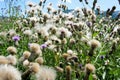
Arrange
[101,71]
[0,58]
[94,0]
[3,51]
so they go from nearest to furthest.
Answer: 1. [0,58]
2. [101,71]
3. [3,51]
4. [94,0]

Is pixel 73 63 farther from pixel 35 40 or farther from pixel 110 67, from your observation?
pixel 35 40

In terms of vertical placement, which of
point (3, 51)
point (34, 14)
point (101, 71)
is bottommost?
point (101, 71)

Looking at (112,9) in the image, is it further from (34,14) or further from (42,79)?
(42,79)

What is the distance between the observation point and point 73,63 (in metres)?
2.33

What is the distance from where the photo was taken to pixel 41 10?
21.1 ft

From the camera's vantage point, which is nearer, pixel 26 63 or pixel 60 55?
pixel 26 63

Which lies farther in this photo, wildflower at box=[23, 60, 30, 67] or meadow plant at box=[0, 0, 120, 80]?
wildflower at box=[23, 60, 30, 67]

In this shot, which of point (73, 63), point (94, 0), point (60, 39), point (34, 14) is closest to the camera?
point (73, 63)

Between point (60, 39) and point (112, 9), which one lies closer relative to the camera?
point (60, 39)

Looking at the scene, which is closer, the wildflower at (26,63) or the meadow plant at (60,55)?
the meadow plant at (60,55)

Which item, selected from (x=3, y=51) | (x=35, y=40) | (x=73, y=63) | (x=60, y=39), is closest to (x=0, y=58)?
(x=73, y=63)

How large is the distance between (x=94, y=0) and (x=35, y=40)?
86cm

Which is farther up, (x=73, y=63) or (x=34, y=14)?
(x=34, y=14)

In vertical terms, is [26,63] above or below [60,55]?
below
